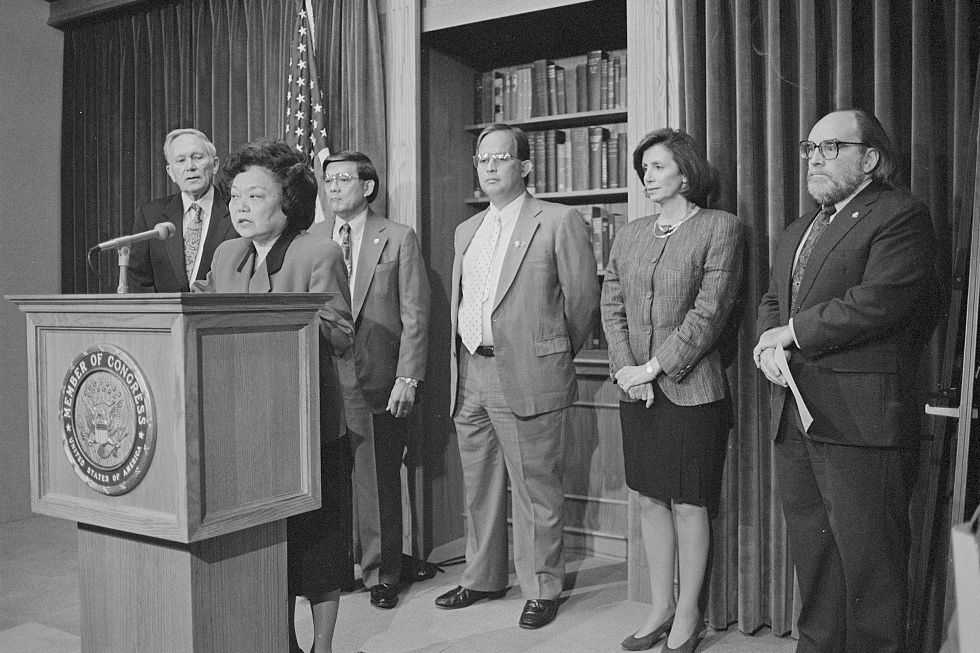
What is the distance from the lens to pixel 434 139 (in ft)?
12.9

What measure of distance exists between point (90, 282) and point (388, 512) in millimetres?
2296

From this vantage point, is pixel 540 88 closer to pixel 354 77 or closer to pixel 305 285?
pixel 354 77

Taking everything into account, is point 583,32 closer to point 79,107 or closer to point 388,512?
point 388,512

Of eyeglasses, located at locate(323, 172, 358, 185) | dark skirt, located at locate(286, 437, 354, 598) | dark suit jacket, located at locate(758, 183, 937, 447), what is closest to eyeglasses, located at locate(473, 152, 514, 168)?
eyeglasses, located at locate(323, 172, 358, 185)

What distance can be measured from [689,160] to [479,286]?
0.86 m

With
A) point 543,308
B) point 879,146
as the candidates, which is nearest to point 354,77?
point 543,308

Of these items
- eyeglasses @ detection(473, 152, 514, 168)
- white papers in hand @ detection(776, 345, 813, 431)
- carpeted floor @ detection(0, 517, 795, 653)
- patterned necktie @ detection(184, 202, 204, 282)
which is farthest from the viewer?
patterned necktie @ detection(184, 202, 204, 282)

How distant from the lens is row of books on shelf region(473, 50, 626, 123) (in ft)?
13.0

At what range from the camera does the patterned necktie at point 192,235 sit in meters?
3.31

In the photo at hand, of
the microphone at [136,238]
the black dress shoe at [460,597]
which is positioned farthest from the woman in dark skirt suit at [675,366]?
the microphone at [136,238]

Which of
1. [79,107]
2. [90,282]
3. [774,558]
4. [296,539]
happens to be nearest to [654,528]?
[774,558]

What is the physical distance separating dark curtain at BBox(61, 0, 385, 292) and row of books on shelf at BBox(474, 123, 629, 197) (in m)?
0.78

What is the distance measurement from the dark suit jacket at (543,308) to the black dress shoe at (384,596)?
2.75 feet

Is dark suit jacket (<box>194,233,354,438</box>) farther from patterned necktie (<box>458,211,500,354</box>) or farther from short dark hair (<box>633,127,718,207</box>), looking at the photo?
short dark hair (<box>633,127,718,207</box>)
